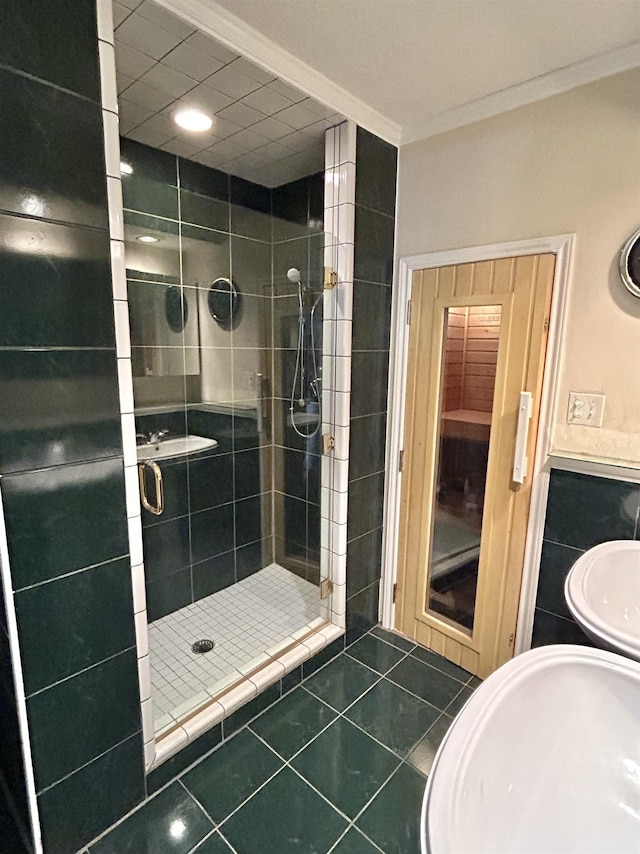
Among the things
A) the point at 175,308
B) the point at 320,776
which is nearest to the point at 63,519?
the point at 320,776

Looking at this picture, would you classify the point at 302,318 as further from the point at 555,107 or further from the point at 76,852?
the point at 76,852

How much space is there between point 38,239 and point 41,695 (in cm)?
122

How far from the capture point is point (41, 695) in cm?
123

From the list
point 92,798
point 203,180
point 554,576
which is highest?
point 203,180

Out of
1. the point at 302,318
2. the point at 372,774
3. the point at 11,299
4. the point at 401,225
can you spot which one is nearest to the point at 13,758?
the point at 372,774

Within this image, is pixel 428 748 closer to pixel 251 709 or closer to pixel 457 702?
pixel 457 702

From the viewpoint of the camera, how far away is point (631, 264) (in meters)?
1.51

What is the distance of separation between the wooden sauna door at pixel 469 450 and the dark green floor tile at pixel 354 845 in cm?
92

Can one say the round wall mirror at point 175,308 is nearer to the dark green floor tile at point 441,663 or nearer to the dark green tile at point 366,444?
the dark green tile at point 366,444

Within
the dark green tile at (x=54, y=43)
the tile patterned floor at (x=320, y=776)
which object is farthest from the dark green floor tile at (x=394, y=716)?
the dark green tile at (x=54, y=43)

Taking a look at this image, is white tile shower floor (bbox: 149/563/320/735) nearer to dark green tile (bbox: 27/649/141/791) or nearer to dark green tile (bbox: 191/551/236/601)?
dark green tile (bbox: 191/551/236/601)

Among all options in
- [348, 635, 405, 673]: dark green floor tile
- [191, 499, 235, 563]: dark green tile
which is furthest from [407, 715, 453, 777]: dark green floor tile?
[191, 499, 235, 563]: dark green tile

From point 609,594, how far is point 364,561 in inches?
45.1

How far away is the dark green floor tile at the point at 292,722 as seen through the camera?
1.76 metres
